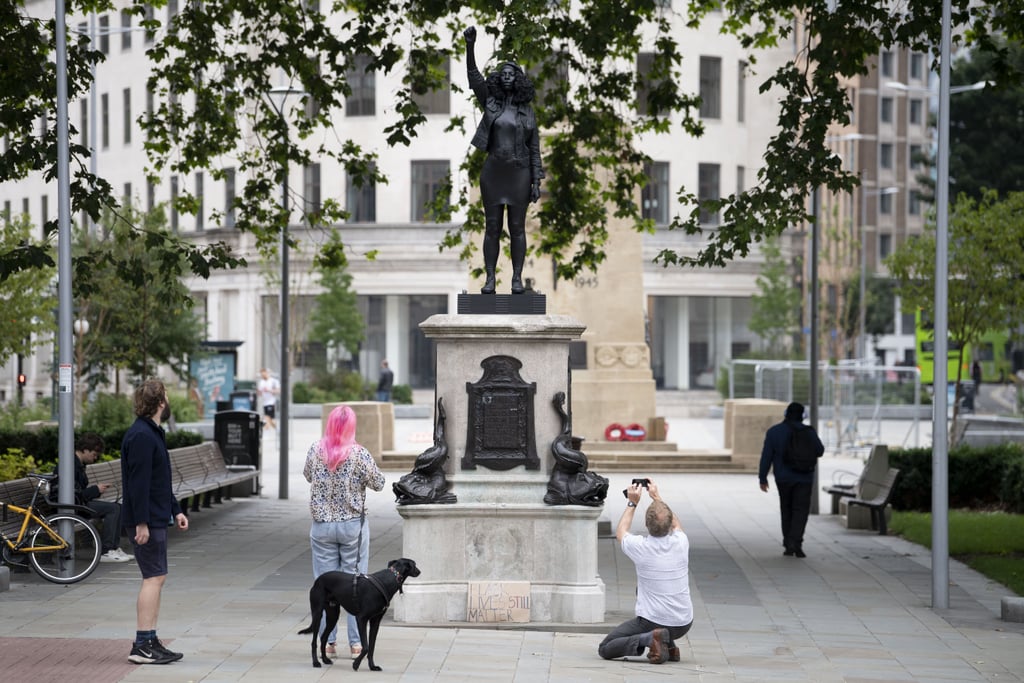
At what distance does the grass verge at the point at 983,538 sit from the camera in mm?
17141

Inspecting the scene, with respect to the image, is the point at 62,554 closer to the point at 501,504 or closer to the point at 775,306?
the point at 501,504

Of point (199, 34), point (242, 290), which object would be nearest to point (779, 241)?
point (242, 290)

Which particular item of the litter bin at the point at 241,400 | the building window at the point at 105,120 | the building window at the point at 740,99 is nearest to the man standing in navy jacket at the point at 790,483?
the litter bin at the point at 241,400

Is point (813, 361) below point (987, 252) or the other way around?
below

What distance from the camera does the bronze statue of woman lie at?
42.6 ft

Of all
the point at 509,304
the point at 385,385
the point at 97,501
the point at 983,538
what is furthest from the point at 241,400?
the point at 509,304

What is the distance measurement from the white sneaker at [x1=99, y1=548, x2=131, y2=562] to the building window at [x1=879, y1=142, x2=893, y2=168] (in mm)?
84117

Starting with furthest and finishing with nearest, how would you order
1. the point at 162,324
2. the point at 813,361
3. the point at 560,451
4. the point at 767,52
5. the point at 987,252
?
the point at 767,52 → the point at 162,324 → the point at 987,252 → the point at 813,361 → the point at 560,451

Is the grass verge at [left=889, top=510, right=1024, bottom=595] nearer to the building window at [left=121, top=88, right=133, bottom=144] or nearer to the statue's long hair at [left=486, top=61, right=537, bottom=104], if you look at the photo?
the statue's long hair at [left=486, top=61, right=537, bottom=104]

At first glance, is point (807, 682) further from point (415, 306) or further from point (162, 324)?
point (415, 306)

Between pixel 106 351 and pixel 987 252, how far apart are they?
19999 mm

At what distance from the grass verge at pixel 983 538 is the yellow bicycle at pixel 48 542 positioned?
8.74 meters

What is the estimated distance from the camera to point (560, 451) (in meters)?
12.5

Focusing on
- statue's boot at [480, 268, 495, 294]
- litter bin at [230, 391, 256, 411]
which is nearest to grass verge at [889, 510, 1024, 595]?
statue's boot at [480, 268, 495, 294]
